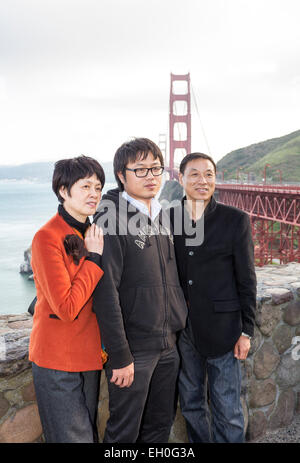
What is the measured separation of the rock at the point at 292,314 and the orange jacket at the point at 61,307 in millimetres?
1418

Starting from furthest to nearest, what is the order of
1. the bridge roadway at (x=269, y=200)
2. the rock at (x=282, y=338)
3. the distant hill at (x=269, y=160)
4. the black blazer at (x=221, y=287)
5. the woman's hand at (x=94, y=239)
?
the distant hill at (x=269, y=160) → the bridge roadway at (x=269, y=200) → the rock at (x=282, y=338) → the black blazer at (x=221, y=287) → the woman's hand at (x=94, y=239)

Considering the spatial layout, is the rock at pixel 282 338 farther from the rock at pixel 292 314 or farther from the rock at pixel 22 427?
the rock at pixel 22 427

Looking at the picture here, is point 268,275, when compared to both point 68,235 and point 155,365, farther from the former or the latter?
point 68,235

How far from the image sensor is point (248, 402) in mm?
2326

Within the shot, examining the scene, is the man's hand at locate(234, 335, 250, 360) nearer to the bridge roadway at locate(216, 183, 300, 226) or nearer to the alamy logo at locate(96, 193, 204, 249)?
the alamy logo at locate(96, 193, 204, 249)

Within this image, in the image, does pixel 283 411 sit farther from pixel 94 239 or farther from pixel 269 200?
pixel 269 200

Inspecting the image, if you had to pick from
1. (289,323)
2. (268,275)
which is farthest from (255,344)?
(268,275)

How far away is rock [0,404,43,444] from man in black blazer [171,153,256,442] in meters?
0.75

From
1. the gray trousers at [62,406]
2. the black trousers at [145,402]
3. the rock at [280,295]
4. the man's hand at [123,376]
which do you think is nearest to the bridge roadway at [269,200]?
the rock at [280,295]

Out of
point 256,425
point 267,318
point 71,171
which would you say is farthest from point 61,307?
point 256,425

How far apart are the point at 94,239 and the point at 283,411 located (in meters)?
1.91

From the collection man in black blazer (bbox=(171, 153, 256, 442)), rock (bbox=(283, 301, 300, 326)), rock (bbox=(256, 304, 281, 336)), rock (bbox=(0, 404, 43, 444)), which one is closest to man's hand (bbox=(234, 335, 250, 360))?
man in black blazer (bbox=(171, 153, 256, 442))

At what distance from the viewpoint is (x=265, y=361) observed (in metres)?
2.34

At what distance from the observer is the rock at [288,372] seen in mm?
2447
